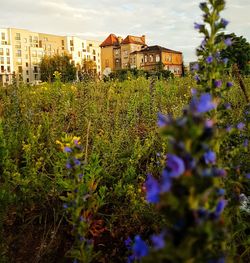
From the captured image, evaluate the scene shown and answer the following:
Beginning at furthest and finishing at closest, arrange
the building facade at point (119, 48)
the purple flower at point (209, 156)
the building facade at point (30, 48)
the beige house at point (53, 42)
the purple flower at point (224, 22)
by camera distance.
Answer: the beige house at point (53, 42) → the building facade at point (30, 48) → the building facade at point (119, 48) → the purple flower at point (224, 22) → the purple flower at point (209, 156)

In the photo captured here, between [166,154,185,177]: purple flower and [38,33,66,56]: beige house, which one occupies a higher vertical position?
[38,33,66,56]: beige house

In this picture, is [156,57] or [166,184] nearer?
[166,184]

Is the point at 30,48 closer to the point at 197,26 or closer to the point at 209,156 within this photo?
the point at 197,26

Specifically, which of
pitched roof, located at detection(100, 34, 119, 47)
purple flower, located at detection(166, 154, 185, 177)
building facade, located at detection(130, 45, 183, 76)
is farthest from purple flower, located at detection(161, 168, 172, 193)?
pitched roof, located at detection(100, 34, 119, 47)

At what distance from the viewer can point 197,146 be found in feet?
3.06

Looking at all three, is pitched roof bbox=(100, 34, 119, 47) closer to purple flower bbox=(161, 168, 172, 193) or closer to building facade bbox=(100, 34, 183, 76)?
building facade bbox=(100, 34, 183, 76)

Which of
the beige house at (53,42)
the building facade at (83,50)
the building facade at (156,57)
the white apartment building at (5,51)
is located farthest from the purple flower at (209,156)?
the beige house at (53,42)

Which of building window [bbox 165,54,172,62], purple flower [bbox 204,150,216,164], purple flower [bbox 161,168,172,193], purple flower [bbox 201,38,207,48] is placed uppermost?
building window [bbox 165,54,172,62]

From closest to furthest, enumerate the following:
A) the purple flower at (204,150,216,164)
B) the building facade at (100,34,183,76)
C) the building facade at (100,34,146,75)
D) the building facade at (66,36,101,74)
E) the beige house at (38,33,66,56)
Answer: the purple flower at (204,150,216,164) → the building facade at (100,34,183,76) → the building facade at (100,34,146,75) → the beige house at (38,33,66,56) → the building facade at (66,36,101,74)

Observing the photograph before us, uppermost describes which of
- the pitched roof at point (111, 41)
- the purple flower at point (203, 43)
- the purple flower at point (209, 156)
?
the pitched roof at point (111, 41)

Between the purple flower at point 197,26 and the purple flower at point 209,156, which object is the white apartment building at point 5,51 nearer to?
the purple flower at point 197,26

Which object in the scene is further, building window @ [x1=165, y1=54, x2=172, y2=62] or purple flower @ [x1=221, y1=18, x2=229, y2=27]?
building window @ [x1=165, y1=54, x2=172, y2=62]

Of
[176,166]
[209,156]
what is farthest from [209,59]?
[176,166]

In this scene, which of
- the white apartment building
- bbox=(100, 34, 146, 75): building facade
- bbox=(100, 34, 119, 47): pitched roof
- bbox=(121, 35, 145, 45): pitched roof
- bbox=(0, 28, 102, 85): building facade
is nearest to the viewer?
bbox=(100, 34, 146, 75): building facade
